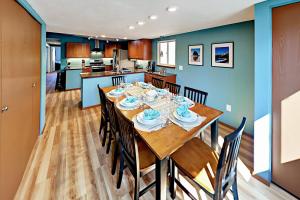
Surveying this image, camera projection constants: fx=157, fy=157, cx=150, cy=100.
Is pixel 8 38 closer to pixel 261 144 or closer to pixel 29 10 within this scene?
pixel 29 10

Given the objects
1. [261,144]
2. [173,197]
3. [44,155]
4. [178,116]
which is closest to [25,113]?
[44,155]

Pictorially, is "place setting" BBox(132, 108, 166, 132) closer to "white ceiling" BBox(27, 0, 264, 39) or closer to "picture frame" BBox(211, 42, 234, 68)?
"white ceiling" BBox(27, 0, 264, 39)

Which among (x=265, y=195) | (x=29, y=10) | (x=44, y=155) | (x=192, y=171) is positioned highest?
(x=29, y=10)

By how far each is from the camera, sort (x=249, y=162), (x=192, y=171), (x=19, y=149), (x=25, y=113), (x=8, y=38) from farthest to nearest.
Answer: (x=249, y=162) < (x=25, y=113) < (x=19, y=149) < (x=8, y=38) < (x=192, y=171)

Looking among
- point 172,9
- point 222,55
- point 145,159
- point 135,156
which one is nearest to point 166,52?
point 222,55

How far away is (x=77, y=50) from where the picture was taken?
7148 mm

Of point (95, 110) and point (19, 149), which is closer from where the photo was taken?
point (19, 149)

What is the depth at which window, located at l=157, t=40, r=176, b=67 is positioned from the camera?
5.17m

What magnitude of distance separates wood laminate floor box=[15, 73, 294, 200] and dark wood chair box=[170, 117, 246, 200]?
0.51 meters

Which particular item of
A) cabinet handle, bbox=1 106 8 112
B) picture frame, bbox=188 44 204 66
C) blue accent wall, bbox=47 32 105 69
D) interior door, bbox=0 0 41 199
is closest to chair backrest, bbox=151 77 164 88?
picture frame, bbox=188 44 204 66

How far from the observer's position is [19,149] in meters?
1.80

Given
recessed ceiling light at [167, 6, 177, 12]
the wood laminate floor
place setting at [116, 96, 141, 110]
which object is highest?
recessed ceiling light at [167, 6, 177, 12]

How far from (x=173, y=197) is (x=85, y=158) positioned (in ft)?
4.52

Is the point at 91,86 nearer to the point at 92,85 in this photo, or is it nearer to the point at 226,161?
the point at 92,85
